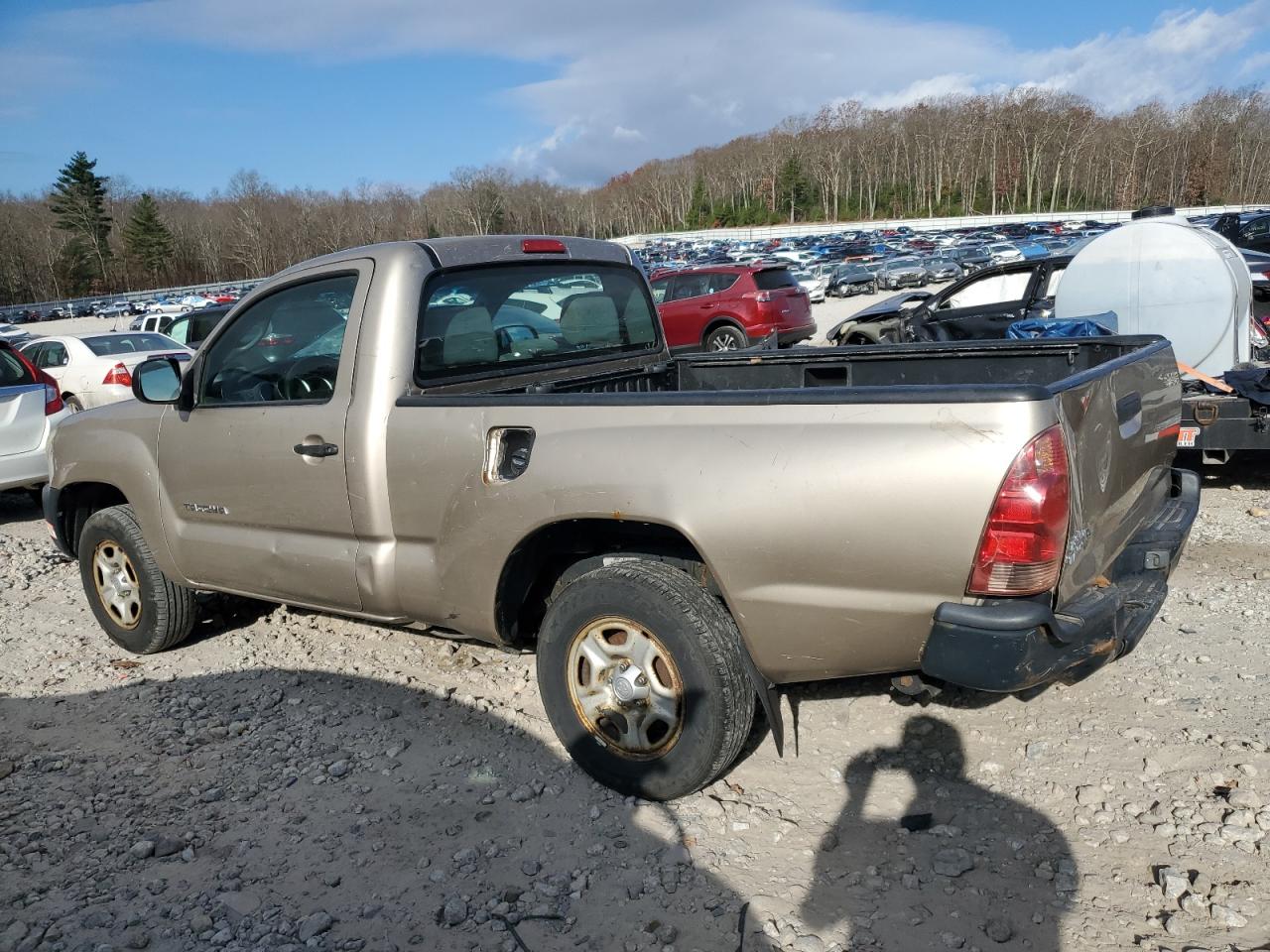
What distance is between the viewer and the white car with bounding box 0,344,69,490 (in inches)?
312

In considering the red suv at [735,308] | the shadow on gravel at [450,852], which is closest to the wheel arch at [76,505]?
the shadow on gravel at [450,852]

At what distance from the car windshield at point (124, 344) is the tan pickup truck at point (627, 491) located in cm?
1049

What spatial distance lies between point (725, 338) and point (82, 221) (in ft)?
312

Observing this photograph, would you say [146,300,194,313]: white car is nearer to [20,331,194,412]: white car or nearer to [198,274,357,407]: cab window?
[20,331,194,412]: white car

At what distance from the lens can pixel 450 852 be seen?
3.08 meters

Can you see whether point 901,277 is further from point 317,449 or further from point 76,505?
point 317,449

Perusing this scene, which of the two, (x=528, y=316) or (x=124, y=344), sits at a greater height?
(x=528, y=316)

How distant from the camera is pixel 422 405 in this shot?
3475 millimetres

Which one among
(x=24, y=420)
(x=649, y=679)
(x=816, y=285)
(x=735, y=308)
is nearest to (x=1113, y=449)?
(x=649, y=679)

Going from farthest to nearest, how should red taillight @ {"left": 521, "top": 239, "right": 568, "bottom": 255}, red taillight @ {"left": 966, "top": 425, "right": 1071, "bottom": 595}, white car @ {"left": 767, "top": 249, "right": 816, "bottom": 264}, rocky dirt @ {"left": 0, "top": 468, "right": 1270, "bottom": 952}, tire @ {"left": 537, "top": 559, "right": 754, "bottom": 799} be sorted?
white car @ {"left": 767, "top": 249, "right": 816, "bottom": 264}
red taillight @ {"left": 521, "top": 239, "right": 568, "bottom": 255}
tire @ {"left": 537, "top": 559, "right": 754, "bottom": 799}
rocky dirt @ {"left": 0, "top": 468, "right": 1270, "bottom": 952}
red taillight @ {"left": 966, "top": 425, "right": 1071, "bottom": 595}

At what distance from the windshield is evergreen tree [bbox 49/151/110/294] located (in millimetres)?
104058

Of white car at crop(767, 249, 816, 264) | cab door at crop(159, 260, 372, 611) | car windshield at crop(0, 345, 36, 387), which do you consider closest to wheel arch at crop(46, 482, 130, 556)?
cab door at crop(159, 260, 372, 611)

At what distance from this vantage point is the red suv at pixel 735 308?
17.4 meters

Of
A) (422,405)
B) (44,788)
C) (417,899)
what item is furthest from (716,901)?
(44,788)
